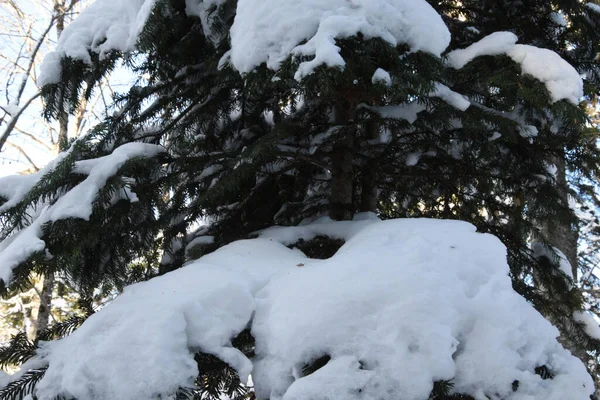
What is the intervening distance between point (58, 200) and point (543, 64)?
7.12ft

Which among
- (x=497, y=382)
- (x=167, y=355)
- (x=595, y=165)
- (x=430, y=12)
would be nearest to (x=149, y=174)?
(x=167, y=355)

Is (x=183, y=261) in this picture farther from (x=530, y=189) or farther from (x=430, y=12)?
(x=530, y=189)

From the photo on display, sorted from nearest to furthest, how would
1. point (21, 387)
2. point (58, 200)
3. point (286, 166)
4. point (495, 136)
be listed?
point (21, 387) < point (58, 200) < point (495, 136) < point (286, 166)

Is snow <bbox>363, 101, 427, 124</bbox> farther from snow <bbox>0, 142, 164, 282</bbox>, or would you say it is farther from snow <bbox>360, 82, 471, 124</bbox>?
snow <bbox>0, 142, 164, 282</bbox>

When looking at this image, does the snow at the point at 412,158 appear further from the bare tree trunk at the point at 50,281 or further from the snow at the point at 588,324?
the bare tree trunk at the point at 50,281

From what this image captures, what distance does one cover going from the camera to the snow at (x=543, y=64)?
1674 mm

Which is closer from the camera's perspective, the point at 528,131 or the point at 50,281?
the point at 528,131

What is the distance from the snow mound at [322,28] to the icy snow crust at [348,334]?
29.5 inches

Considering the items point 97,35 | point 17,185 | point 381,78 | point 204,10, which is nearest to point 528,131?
point 381,78

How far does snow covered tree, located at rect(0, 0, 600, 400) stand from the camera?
1.35 m

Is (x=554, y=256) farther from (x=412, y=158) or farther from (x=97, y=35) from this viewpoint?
(x=97, y=35)

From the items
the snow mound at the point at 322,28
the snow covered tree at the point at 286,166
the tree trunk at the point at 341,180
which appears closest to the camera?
the snow covered tree at the point at 286,166

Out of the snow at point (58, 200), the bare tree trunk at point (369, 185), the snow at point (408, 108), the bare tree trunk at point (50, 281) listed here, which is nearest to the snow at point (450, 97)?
the snow at point (408, 108)

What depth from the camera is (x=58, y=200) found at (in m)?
1.96
